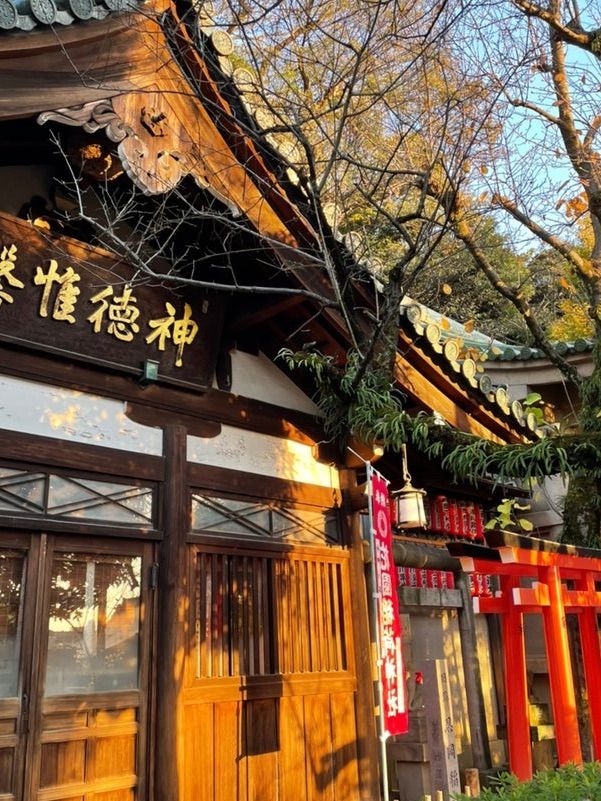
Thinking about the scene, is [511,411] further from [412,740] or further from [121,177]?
[121,177]

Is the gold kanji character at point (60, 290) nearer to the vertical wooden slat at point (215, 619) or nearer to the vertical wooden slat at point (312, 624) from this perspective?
the vertical wooden slat at point (215, 619)

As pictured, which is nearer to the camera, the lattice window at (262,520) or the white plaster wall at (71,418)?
the white plaster wall at (71,418)

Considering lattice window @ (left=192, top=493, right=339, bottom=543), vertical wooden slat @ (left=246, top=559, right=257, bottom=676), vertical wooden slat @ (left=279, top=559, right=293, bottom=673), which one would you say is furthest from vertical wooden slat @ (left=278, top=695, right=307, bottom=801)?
lattice window @ (left=192, top=493, right=339, bottom=543)

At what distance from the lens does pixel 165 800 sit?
5.60 metres

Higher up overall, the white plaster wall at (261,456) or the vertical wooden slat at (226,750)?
the white plaster wall at (261,456)

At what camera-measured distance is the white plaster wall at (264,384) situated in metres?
7.59

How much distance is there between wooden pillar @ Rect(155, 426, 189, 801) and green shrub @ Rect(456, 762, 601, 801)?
239cm

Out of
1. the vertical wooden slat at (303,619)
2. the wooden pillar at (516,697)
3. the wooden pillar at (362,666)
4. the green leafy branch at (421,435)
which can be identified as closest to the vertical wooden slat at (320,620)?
the vertical wooden slat at (303,619)

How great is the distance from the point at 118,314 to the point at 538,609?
203 inches

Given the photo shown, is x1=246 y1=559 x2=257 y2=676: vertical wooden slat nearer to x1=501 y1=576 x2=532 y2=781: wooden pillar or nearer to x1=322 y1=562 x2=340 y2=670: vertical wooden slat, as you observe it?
x1=322 y1=562 x2=340 y2=670: vertical wooden slat

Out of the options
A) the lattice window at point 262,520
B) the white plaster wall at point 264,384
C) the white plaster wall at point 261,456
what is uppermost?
the white plaster wall at point 264,384

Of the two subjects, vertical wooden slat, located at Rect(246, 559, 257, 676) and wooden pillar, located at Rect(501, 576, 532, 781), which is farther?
vertical wooden slat, located at Rect(246, 559, 257, 676)

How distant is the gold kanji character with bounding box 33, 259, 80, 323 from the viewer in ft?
19.0

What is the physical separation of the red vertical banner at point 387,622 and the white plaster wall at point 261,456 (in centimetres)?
87
